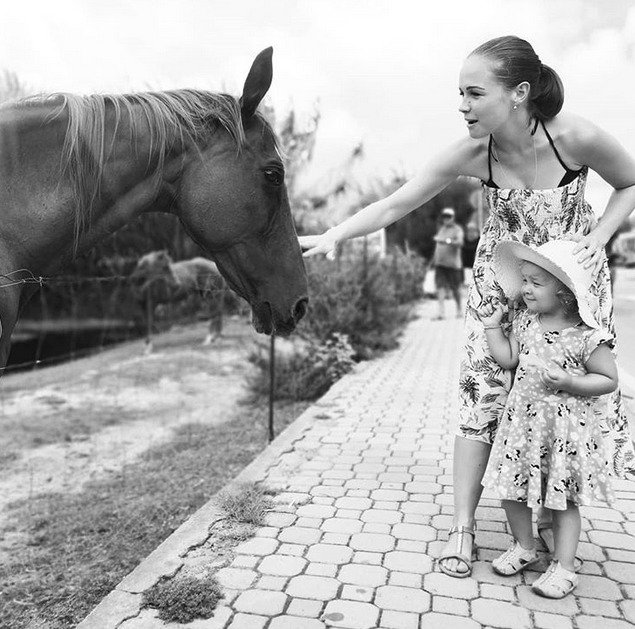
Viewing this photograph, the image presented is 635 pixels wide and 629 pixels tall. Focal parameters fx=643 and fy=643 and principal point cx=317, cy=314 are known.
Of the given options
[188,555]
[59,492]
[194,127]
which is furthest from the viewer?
[59,492]

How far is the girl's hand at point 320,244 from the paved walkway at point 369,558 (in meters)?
1.29

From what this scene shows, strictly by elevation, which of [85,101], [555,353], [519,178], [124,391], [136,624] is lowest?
Answer: [124,391]

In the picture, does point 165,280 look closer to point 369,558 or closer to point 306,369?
point 306,369

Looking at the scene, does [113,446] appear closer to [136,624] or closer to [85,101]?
[136,624]

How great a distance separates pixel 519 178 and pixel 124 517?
2818 mm

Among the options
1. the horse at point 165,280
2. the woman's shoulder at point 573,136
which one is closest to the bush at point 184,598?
the woman's shoulder at point 573,136

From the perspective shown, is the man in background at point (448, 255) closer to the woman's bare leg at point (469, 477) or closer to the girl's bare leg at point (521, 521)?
the woman's bare leg at point (469, 477)

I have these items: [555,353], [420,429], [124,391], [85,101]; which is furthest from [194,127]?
[124,391]

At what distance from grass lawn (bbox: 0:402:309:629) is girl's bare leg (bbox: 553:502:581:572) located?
74.7 inches

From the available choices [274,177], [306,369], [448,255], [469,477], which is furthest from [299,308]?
[448,255]

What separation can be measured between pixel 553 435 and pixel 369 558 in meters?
0.94

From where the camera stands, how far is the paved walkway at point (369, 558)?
2.25 m

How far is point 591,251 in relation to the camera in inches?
93.3

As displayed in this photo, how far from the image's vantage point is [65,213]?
7.20ft
